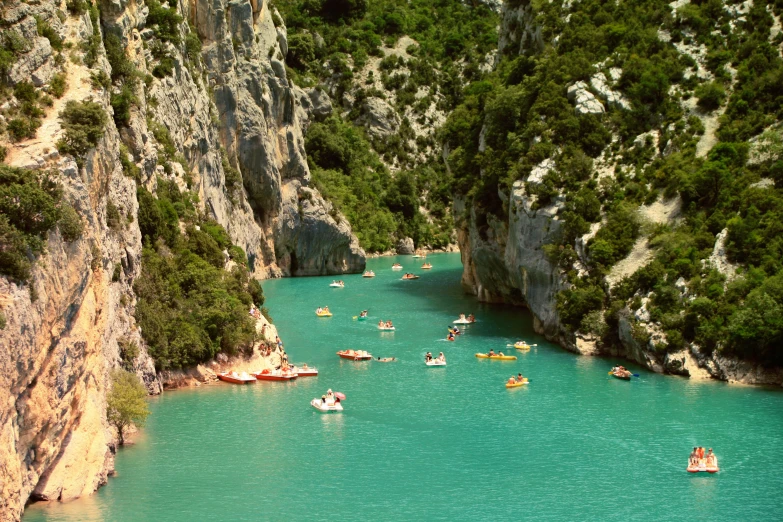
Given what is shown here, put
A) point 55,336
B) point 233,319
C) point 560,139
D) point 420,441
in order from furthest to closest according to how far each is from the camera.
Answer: point 560,139
point 233,319
point 420,441
point 55,336

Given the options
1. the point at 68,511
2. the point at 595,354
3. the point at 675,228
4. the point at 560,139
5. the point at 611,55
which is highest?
the point at 611,55

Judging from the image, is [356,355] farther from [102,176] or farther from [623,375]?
[102,176]

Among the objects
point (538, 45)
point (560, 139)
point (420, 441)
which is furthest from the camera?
point (538, 45)

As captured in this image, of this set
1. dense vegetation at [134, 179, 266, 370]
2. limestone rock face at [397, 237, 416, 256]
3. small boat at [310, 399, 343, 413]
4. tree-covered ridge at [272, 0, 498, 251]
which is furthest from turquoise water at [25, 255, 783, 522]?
limestone rock face at [397, 237, 416, 256]

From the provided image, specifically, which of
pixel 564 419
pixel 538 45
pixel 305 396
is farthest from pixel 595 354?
pixel 538 45

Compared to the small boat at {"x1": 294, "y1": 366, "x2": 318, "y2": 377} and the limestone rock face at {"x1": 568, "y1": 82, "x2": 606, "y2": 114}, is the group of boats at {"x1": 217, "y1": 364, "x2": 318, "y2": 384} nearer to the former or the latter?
the small boat at {"x1": 294, "y1": 366, "x2": 318, "y2": 377}

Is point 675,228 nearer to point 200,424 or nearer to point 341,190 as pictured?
point 200,424

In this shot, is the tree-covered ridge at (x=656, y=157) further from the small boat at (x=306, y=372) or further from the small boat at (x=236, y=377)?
the small boat at (x=236, y=377)
